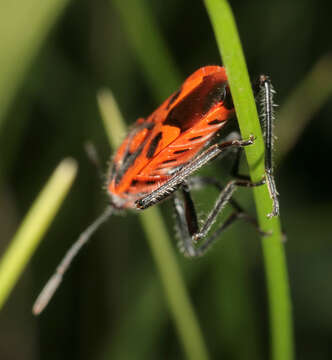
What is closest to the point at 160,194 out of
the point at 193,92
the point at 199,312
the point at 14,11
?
the point at 193,92

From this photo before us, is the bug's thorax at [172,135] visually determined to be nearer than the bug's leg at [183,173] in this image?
No

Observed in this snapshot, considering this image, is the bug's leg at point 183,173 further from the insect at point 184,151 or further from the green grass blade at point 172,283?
the green grass blade at point 172,283

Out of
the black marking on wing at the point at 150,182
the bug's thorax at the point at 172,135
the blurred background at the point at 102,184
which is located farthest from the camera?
the blurred background at the point at 102,184

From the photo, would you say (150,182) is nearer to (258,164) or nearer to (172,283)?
(172,283)

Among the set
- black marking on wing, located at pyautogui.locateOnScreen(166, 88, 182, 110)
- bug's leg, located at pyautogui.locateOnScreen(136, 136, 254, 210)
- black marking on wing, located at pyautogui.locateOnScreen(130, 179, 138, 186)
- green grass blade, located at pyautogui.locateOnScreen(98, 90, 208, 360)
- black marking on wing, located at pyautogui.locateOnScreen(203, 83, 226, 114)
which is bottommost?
green grass blade, located at pyautogui.locateOnScreen(98, 90, 208, 360)

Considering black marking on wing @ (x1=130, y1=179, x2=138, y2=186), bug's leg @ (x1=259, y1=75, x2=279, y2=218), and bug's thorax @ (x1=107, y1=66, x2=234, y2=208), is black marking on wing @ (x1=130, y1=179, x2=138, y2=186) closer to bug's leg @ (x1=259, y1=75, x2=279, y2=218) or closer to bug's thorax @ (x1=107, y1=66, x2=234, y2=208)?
bug's thorax @ (x1=107, y1=66, x2=234, y2=208)

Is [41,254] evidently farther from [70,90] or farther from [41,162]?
[70,90]

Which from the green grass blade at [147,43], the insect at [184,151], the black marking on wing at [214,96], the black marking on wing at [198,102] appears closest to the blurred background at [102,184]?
the green grass blade at [147,43]

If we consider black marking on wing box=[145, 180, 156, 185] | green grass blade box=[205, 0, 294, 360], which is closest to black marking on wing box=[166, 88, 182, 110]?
black marking on wing box=[145, 180, 156, 185]
